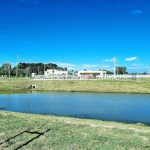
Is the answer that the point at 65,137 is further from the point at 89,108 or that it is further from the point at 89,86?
the point at 89,86

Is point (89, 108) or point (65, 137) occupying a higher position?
point (65, 137)

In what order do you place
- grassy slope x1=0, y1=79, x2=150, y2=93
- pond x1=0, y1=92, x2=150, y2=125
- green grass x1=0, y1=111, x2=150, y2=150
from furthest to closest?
grassy slope x1=0, y1=79, x2=150, y2=93
pond x1=0, y1=92, x2=150, y2=125
green grass x1=0, y1=111, x2=150, y2=150

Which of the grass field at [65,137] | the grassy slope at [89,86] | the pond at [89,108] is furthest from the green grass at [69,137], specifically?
the grassy slope at [89,86]

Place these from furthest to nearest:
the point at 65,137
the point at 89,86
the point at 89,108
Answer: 1. the point at 89,86
2. the point at 89,108
3. the point at 65,137

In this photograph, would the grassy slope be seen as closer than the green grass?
No

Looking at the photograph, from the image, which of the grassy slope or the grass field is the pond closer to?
the grass field

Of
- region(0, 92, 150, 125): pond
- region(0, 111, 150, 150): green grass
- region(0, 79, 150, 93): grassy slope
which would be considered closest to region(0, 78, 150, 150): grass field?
region(0, 111, 150, 150): green grass

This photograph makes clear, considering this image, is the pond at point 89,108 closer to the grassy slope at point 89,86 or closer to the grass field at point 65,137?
the grass field at point 65,137


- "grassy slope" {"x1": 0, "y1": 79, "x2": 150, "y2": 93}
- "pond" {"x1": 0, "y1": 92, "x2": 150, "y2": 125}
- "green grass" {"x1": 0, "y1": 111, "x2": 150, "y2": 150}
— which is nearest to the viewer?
"green grass" {"x1": 0, "y1": 111, "x2": 150, "y2": 150}

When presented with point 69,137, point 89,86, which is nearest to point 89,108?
point 69,137

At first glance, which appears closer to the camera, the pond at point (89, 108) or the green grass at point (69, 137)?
the green grass at point (69, 137)

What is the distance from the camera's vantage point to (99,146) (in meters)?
11.9

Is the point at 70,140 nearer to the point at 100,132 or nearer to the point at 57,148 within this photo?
the point at 57,148

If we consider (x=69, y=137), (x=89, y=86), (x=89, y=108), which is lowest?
(x=89, y=108)
